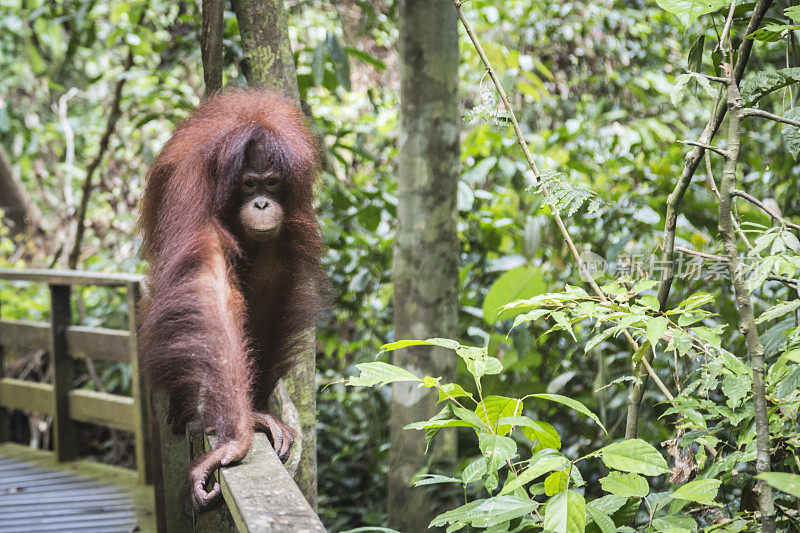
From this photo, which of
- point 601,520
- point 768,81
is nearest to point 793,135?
point 768,81

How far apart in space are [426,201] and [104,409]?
204 centimetres

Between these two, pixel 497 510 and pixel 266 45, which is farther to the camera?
pixel 266 45

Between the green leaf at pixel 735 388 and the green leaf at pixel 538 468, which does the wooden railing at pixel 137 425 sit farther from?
the green leaf at pixel 735 388

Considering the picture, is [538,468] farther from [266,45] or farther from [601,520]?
[266,45]

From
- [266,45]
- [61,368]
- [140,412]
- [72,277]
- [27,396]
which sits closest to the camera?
[266,45]

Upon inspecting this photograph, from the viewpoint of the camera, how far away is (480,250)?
357 cm

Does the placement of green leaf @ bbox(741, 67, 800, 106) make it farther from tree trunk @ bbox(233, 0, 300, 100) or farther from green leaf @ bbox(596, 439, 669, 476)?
tree trunk @ bbox(233, 0, 300, 100)

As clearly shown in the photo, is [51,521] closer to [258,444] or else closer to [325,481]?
[325,481]

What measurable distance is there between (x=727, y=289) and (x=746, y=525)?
201cm

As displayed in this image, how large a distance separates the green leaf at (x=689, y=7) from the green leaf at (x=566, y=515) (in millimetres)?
700

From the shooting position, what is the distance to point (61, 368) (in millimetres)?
3812

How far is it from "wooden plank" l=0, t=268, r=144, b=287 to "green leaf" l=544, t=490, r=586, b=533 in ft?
7.69

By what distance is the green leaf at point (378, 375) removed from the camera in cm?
110

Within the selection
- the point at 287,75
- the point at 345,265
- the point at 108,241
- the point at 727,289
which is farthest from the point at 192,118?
the point at 108,241
